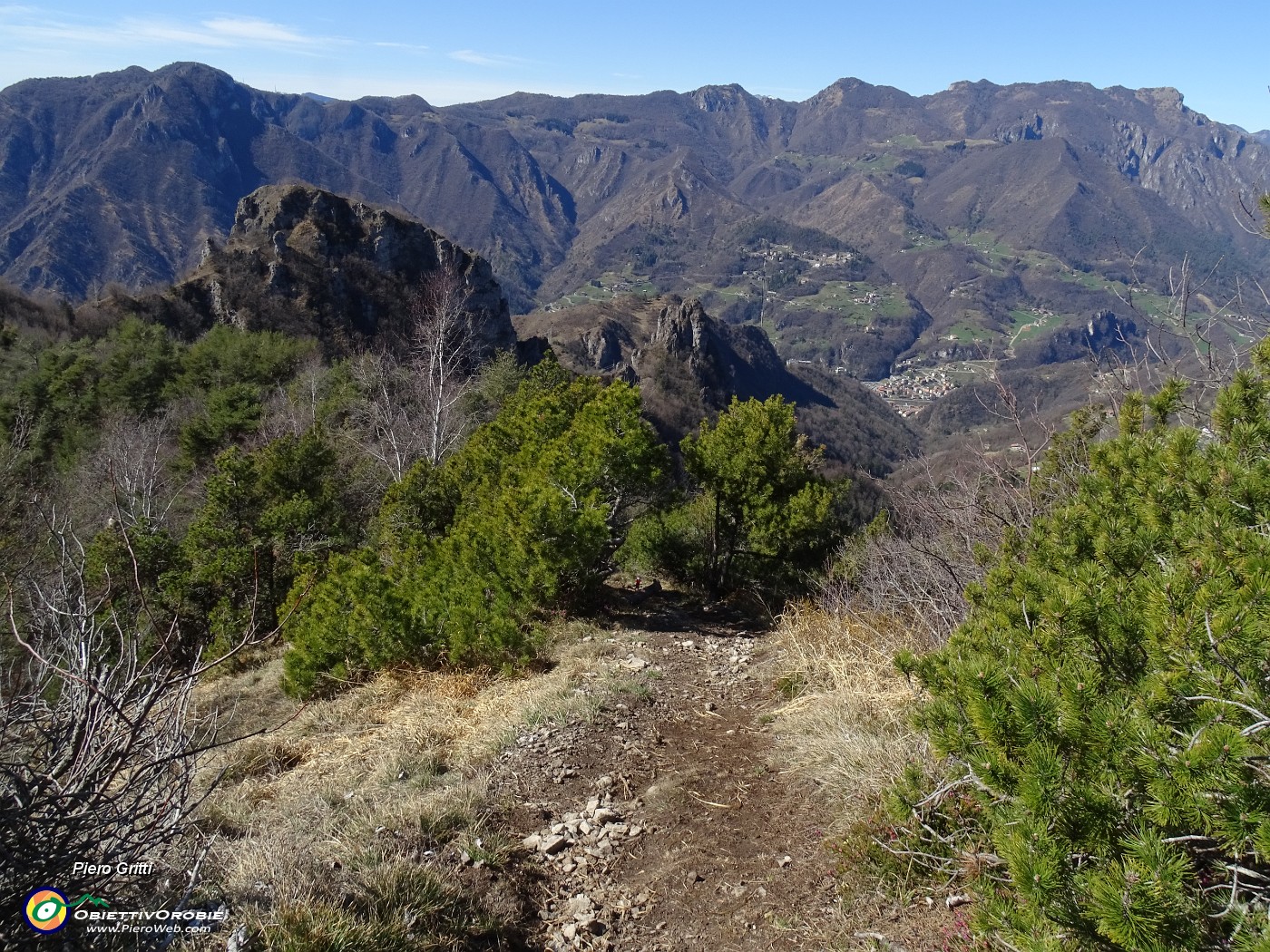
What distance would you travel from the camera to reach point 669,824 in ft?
17.1

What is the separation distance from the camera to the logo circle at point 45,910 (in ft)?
9.20

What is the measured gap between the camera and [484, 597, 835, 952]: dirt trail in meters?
4.25

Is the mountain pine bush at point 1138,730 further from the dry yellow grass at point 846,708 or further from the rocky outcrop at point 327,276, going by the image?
the rocky outcrop at point 327,276

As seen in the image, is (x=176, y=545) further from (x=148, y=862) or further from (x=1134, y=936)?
(x=1134, y=936)

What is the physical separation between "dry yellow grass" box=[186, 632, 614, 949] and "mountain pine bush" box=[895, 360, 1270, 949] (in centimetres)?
293

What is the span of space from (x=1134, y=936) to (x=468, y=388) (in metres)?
30.5

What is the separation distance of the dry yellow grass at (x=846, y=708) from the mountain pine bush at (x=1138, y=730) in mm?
1151

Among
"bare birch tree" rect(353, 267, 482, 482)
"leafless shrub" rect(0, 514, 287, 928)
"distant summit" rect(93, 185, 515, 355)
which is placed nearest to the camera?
"leafless shrub" rect(0, 514, 287, 928)

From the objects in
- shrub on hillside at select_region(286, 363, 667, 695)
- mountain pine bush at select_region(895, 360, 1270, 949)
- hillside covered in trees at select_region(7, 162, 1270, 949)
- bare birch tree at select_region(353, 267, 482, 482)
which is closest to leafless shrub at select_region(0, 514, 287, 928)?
hillside covered in trees at select_region(7, 162, 1270, 949)

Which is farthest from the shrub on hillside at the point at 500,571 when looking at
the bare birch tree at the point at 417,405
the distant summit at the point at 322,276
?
the distant summit at the point at 322,276

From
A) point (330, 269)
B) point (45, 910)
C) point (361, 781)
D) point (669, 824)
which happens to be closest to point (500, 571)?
point (361, 781)

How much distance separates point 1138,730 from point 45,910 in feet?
12.6

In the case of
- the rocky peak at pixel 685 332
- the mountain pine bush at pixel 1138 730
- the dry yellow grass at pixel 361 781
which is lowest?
the dry yellow grass at pixel 361 781

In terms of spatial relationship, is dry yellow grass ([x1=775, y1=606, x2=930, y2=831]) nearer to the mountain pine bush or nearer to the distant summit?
the mountain pine bush
